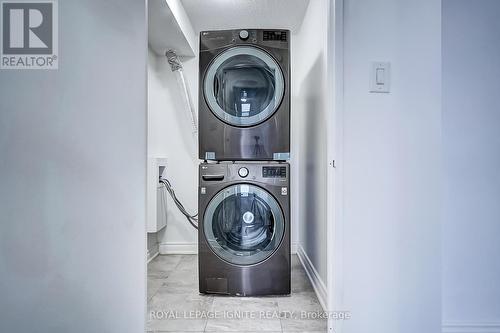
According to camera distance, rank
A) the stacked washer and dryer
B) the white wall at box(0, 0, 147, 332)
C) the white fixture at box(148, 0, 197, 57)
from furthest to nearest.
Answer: the white fixture at box(148, 0, 197, 57), the stacked washer and dryer, the white wall at box(0, 0, 147, 332)

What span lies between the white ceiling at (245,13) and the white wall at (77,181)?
1.47 m

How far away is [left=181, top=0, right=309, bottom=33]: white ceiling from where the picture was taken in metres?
2.47

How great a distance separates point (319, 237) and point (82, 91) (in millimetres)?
1601

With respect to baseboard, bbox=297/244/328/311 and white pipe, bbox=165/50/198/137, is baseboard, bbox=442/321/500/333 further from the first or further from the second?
white pipe, bbox=165/50/198/137

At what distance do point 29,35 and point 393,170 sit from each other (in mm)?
1487

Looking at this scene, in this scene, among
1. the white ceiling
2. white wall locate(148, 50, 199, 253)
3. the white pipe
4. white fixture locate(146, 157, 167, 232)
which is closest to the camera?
the white ceiling

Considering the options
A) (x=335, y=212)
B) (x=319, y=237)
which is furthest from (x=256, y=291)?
(x=335, y=212)

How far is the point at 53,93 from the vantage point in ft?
3.84

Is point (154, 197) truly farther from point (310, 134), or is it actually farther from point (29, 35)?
point (29, 35)

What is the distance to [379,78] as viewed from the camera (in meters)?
1.20

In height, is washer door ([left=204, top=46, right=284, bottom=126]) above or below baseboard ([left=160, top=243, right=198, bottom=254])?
above

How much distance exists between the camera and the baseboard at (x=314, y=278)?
187cm

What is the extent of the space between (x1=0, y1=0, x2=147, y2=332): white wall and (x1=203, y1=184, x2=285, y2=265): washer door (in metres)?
0.82

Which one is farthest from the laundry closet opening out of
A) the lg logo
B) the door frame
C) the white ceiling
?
the lg logo
